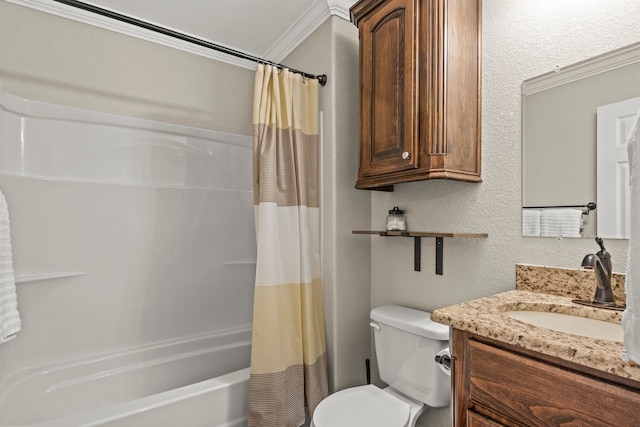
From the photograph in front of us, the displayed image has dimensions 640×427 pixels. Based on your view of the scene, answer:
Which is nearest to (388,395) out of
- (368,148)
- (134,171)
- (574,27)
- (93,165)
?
(368,148)

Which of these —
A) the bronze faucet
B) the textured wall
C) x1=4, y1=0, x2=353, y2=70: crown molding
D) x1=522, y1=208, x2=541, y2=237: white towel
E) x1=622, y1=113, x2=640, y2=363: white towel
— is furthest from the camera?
x1=4, y1=0, x2=353, y2=70: crown molding

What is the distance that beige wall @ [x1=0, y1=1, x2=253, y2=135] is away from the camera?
175 centimetres

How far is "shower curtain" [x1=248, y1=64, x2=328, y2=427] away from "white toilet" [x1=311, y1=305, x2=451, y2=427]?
284mm

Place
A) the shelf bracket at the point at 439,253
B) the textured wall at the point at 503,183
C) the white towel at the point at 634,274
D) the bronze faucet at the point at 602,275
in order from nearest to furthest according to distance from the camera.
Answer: the white towel at the point at 634,274 < the bronze faucet at the point at 602,275 < the textured wall at the point at 503,183 < the shelf bracket at the point at 439,253

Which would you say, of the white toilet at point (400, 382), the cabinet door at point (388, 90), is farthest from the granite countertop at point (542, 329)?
the cabinet door at point (388, 90)

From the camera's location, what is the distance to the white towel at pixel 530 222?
3.99ft

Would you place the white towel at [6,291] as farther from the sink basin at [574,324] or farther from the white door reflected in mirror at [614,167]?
the white door reflected in mirror at [614,167]

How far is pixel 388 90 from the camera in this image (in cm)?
150

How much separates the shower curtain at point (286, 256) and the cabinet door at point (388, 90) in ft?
1.16

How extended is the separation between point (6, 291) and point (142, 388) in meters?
1.10

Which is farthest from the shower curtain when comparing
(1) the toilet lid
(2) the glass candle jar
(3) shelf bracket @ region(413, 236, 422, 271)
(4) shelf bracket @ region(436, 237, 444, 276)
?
(4) shelf bracket @ region(436, 237, 444, 276)

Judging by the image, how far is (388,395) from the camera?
59.6 inches

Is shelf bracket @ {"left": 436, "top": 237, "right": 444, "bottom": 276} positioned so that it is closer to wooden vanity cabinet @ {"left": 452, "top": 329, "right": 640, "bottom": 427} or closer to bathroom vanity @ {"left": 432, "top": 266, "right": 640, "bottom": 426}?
bathroom vanity @ {"left": 432, "top": 266, "right": 640, "bottom": 426}

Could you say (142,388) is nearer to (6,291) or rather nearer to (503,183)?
(6,291)
